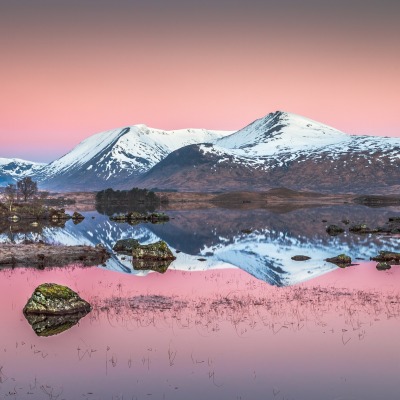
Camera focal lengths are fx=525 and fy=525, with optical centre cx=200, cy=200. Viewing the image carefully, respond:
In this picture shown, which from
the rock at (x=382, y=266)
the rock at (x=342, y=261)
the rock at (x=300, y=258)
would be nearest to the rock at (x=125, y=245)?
the rock at (x=300, y=258)

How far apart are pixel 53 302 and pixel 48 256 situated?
23.7 meters

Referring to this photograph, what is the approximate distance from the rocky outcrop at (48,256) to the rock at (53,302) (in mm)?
18060

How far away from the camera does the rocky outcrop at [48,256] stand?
4759 cm

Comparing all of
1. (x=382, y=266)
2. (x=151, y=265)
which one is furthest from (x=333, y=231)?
(x=151, y=265)

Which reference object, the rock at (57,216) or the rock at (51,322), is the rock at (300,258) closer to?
the rock at (51,322)

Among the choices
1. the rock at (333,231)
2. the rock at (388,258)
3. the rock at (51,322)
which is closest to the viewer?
the rock at (51,322)

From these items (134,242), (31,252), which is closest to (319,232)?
(134,242)

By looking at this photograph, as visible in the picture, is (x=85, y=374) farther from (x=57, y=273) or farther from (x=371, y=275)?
(x=371, y=275)

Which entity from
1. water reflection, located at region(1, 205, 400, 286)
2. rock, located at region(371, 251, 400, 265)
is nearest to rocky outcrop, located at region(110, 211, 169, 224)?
water reflection, located at region(1, 205, 400, 286)

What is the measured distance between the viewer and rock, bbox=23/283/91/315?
27625 mm

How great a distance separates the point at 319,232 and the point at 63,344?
2496 inches

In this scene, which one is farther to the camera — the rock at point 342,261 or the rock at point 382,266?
the rock at point 342,261

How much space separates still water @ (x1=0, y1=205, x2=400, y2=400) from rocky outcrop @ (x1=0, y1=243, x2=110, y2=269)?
3992 mm

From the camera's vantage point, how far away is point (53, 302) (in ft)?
91.1
